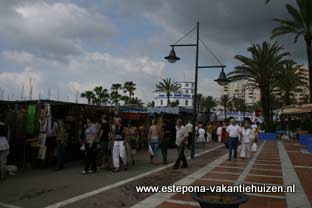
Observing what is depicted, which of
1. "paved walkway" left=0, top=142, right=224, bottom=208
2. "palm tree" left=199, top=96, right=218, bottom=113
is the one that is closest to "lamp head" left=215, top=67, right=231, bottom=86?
"paved walkway" left=0, top=142, right=224, bottom=208

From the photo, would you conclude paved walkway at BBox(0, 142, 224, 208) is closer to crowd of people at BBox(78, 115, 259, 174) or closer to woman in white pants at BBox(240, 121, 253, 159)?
crowd of people at BBox(78, 115, 259, 174)

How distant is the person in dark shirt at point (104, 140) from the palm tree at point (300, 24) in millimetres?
A: 18473

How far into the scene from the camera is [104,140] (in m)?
10.3

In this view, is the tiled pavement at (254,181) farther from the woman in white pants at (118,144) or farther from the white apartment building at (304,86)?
the white apartment building at (304,86)

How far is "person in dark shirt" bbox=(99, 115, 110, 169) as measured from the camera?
10.1m

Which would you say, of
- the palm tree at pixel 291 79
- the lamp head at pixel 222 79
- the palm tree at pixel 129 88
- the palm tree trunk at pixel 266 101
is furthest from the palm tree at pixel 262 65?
the palm tree at pixel 129 88

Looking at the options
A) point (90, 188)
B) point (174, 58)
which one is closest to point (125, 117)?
point (174, 58)

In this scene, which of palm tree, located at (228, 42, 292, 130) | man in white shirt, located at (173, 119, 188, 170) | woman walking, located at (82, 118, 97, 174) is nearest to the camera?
woman walking, located at (82, 118, 97, 174)

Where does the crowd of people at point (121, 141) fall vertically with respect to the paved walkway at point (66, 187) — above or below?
above

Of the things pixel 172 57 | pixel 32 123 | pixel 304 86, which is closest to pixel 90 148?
pixel 32 123

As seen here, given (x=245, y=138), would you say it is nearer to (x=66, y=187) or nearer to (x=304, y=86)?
(x=66, y=187)

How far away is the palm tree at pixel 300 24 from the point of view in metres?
23.1

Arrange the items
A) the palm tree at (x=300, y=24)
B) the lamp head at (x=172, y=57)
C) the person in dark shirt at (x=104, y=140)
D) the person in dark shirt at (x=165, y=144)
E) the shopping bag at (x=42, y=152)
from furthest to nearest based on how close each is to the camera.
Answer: the palm tree at (x=300, y=24), the lamp head at (x=172, y=57), the person in dark shirt at (x=165, y=144), the shopping bag at (x=42, y=152), the person in dark shirt at (x=104, y=140)

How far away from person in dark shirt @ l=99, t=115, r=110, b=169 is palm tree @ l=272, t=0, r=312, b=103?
60.6 ft
